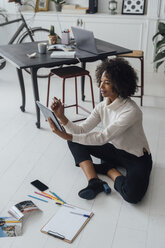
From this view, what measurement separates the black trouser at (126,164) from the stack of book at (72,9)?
118 inches

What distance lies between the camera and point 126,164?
212cm

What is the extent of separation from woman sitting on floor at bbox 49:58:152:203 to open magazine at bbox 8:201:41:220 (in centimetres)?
32

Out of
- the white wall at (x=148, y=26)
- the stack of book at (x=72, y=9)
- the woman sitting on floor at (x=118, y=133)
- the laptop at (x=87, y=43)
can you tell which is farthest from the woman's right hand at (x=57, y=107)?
the stack of book at (x=72, y=9)

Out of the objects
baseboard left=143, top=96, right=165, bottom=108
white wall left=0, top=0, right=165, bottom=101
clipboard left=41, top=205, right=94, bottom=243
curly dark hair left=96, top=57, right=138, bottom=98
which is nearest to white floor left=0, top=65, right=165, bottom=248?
clipboard left=41, top=205, right=94, bottom=243

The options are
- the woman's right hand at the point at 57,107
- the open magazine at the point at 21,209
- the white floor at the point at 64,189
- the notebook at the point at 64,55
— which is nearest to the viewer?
the white floor at the point at 64,189

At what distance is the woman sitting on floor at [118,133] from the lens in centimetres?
195

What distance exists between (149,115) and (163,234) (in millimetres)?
1646

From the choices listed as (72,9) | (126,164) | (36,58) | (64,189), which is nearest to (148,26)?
(72,9)

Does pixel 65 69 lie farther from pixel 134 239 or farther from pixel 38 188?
pixel 134 239

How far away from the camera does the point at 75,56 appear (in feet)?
9.16

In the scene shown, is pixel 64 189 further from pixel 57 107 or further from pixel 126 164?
pixel 57 107

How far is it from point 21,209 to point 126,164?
2.46ft

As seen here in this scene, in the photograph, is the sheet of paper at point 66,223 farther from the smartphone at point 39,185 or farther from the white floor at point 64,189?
the smartphone at point 39,185

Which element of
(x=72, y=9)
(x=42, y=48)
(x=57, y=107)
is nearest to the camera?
(x=57, y=107)
